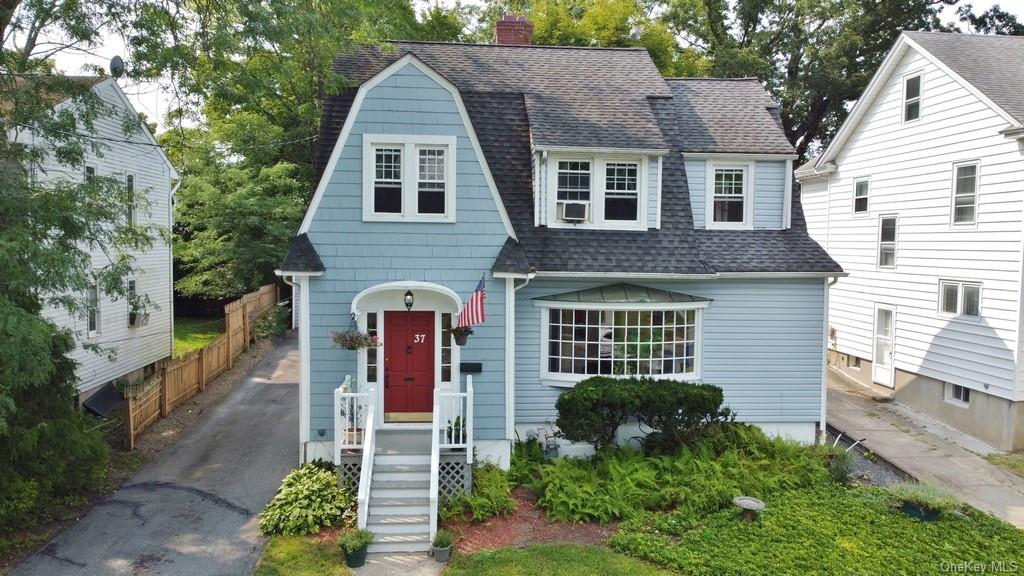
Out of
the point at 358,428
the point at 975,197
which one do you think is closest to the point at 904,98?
the point at 975,197

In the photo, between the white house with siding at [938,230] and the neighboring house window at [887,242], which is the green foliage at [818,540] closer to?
the white house with siding at [938,230]

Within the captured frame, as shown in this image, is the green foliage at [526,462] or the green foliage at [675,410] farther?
the green foliage at [675,410]

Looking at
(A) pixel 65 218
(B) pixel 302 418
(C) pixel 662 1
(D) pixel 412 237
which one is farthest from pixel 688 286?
(C) pixel 662 1

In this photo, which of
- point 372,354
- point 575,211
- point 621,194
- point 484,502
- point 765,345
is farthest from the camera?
point 765,345

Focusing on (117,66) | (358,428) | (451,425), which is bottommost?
(358,428)

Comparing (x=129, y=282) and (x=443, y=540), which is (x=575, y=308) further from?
(x=129, y=282)

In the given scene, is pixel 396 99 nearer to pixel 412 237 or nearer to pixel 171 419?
pixel 412 237

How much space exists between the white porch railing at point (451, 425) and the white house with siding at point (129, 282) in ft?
27.2

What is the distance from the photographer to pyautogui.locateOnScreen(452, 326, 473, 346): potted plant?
11.2 m

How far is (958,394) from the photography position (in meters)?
16.3

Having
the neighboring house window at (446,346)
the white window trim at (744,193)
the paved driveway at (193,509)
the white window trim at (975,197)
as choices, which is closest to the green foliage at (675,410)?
the neighboring house window at (446,346)

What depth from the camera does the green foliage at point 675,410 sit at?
11.8 m

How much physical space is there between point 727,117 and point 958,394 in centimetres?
896

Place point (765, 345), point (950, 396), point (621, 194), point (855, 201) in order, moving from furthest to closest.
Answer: point (855, 201)
point (950, 396)
point (765, 345)
point (621, 194)
